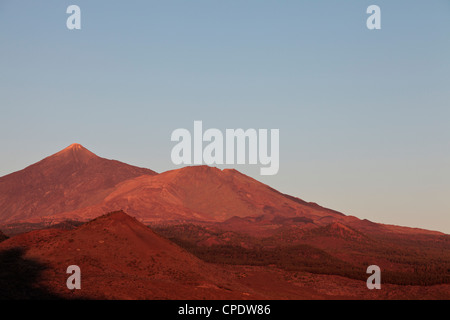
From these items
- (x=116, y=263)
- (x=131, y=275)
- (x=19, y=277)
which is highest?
(x=116, y=263)

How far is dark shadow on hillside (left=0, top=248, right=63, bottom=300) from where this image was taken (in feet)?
123

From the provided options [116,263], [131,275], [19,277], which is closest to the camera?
[19,277]

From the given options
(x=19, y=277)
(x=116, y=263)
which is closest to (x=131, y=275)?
(x=116, y=263)

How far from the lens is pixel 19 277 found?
137ft

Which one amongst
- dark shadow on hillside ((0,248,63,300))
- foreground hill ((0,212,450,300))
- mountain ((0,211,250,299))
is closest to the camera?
dark shadow on hillside ((0,248,63,300))

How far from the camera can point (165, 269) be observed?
50562 mm

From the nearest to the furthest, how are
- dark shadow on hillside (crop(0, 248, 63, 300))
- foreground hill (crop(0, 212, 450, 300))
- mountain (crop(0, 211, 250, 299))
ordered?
dark shadow on hillside (crop(0, 248, 63, 300)) < foreground hill (crop(0, 212, 450, 300)) < mountain (crop(0, 211, 250, 299))

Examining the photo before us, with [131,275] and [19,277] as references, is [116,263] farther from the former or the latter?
[19,277]

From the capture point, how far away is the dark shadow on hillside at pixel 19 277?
37.6 meters

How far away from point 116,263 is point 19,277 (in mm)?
9912

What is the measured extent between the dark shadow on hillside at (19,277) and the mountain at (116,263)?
0.09m

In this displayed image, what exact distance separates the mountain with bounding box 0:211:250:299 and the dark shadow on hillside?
0.09m

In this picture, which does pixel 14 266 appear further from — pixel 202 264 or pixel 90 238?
pixel 202 264
